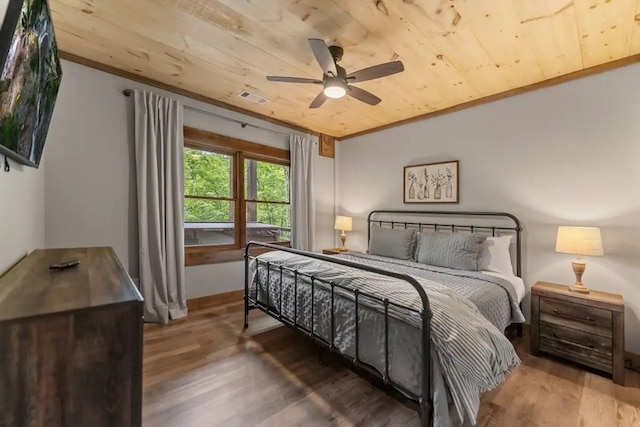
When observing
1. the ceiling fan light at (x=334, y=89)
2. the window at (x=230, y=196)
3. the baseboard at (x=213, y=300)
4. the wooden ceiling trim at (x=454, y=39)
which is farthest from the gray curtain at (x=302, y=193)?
the wooden ceiling trim at (x=454, y=39)

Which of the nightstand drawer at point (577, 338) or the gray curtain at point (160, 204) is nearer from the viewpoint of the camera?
the nightstand drawer at point (577, 338)

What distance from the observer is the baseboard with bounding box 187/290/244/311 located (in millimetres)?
3410

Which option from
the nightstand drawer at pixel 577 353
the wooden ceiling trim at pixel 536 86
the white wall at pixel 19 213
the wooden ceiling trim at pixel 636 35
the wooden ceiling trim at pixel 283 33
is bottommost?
the nightstand drawer at pixel 577 353

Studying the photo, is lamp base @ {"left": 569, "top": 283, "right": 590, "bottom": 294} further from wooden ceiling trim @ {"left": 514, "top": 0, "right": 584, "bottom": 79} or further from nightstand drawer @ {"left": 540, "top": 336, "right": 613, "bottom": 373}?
wooden ceiling trim @ {"left": 514, "top": 0, "right": 584, "bottom": 79}

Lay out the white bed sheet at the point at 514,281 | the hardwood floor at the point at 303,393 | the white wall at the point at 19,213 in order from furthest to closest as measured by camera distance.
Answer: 1. the white bed sheet at the point at 514,281
2. the hardwood floor at the point at 303,393
3. the white wall at the point at 19,213

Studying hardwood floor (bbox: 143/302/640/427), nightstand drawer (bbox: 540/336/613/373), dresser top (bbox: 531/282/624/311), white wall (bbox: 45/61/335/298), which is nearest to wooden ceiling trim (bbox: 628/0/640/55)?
dresser top (bbox: 531/282/624/311)

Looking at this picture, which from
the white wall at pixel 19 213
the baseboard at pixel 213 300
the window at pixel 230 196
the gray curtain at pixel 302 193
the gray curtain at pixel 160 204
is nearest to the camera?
the white wall at pixel 19 213

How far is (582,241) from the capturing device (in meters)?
2.30

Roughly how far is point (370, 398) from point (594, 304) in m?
1.87

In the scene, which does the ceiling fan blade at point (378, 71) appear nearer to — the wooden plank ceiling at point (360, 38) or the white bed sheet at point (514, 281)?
the wooden plank ceiling at point (360, 38)

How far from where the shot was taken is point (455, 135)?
3.52 metres

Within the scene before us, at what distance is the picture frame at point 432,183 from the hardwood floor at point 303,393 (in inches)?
71.7

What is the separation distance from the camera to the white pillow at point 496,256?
110 inches

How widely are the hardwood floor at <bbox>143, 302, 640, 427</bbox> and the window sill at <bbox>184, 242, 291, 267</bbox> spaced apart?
3.28ft
